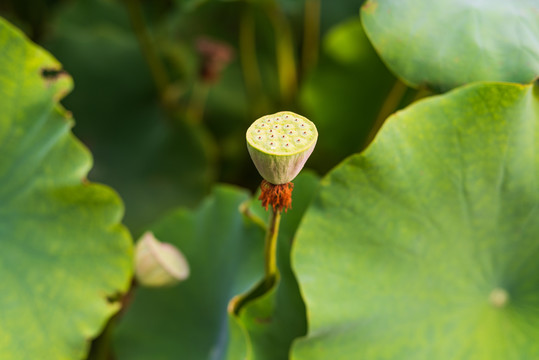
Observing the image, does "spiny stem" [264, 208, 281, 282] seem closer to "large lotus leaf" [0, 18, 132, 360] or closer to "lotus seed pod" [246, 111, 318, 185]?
"lotus seed pod" [246, 111, 318, 185]

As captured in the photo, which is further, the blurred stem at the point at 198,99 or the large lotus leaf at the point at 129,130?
the blurred stem at the point at 198,99

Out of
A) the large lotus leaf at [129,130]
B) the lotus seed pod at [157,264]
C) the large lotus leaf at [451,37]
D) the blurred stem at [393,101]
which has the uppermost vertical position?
the large lotus leaf at [451,37]

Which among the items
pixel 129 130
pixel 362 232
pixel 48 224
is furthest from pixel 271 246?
pixel 129 130

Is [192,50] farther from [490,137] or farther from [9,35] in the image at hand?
[490,137]

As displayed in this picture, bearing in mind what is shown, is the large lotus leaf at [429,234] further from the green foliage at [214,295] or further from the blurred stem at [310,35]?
the blurred stem at [310,35]

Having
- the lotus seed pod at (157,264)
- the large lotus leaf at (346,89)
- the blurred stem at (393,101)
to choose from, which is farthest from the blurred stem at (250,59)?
the lotus seed pod at (157,264)

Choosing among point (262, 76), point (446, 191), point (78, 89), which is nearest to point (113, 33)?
point (78, 89)

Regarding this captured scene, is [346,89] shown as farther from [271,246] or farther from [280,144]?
[280,144]
